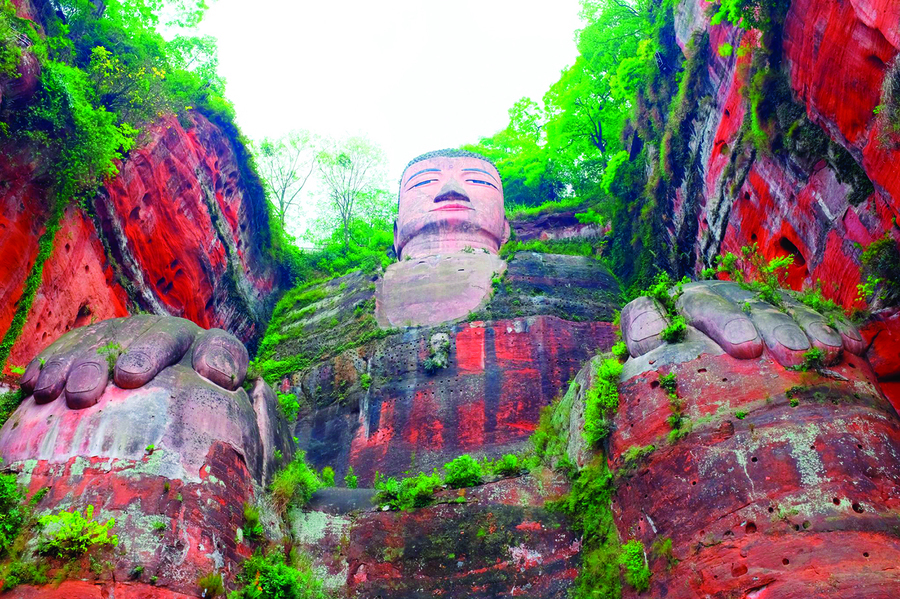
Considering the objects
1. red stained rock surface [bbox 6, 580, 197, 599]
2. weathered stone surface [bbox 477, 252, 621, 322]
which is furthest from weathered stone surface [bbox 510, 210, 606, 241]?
red stained rock surface [bbox 6, 580, 197, 599]

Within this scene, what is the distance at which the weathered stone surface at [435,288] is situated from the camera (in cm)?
1672

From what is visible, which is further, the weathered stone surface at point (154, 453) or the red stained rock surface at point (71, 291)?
the red stained rock surface at point (71, 291)

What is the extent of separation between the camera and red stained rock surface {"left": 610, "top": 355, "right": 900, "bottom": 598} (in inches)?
Result: 290

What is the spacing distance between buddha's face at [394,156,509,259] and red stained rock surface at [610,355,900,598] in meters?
11.6

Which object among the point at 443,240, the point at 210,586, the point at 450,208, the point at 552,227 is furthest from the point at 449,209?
the point at 210,586

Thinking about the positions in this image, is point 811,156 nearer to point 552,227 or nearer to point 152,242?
point 152,242

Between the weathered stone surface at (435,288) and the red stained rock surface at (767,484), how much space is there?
7498 millimetres

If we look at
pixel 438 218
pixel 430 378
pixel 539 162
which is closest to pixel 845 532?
pixel 430 378

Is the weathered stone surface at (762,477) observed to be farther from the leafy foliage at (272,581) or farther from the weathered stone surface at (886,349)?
the leafy foliage at (272,581)

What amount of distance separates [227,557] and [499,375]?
7.21 m

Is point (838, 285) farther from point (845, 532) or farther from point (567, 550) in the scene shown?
point (567, 550)

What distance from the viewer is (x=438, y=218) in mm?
20797

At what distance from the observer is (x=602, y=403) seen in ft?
33.0

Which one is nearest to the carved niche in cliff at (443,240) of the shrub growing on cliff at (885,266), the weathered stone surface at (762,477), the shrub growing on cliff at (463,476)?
the shrub growing on cliff at (463,476)
